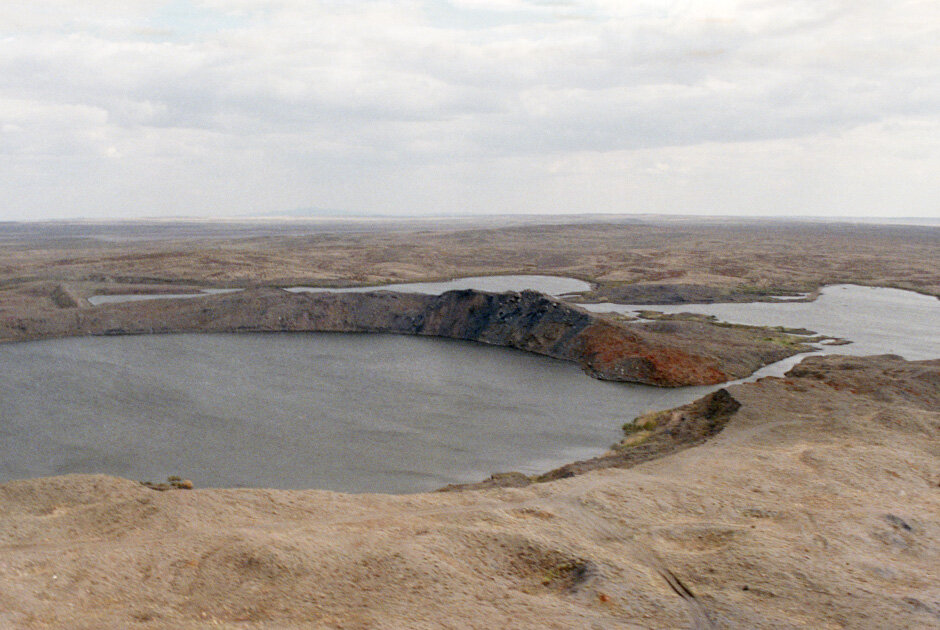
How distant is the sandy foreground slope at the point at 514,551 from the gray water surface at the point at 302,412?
21.4 feet

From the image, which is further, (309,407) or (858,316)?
(858,316)

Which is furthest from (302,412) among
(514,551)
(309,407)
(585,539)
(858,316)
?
(858,316)

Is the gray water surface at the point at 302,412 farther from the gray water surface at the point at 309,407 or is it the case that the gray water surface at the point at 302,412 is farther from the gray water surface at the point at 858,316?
the gray water surface at the point at 858,316

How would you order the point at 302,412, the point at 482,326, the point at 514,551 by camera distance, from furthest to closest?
the point at 482,326 → the point at 302,412 → the point at 514,551

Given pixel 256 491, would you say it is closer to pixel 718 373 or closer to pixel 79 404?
pixel 79 404

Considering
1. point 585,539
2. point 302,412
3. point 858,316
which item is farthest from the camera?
point 858,316

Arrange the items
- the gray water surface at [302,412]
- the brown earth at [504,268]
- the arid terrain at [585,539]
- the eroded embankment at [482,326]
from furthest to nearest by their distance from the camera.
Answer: the brown earth at [504,268] → the eroded embankment at [482,326] → the gray water surface at [302,412] → the arid terrain at [585,539]

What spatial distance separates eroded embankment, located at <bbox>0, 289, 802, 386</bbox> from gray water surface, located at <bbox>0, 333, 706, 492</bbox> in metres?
2.44

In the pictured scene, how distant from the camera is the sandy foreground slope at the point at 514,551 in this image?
52.9 feet

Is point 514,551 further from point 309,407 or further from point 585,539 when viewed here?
point 309,407

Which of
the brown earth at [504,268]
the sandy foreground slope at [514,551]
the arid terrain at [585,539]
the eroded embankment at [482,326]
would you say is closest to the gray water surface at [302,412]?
the eroded embankment at [482,326]

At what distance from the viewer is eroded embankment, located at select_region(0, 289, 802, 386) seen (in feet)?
158

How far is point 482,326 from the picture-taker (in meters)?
60.3

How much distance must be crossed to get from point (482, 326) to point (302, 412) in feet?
80.0
